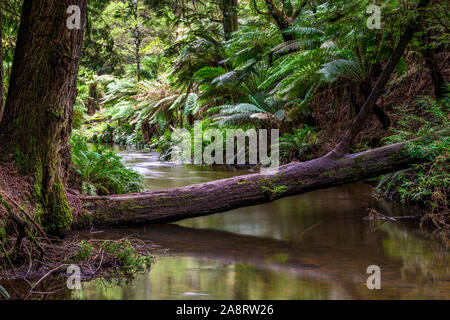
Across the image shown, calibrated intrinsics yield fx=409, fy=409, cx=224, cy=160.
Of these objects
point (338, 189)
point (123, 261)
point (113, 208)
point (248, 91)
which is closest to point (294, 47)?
point (248, 91)

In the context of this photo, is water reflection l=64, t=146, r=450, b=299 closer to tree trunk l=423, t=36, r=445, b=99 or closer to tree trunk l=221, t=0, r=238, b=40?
tree trunk l=423, t=36, r=445, b=99

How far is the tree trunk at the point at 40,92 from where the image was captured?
11.3ft

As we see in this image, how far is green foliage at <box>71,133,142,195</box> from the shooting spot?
516 centimetres

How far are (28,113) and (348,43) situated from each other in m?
5.53

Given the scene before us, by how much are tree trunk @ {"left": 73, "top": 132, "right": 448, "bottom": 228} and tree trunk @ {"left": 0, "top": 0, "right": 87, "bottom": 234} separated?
67 cm

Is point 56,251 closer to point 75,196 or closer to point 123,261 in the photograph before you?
point 123,261

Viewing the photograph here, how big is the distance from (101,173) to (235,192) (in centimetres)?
200

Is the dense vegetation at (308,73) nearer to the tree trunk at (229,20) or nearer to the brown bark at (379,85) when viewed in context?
the brown bark at (379,85)

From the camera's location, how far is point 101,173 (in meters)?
5.34

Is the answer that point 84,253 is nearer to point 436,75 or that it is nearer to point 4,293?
point 4,293

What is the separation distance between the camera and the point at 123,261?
303 centimetres
